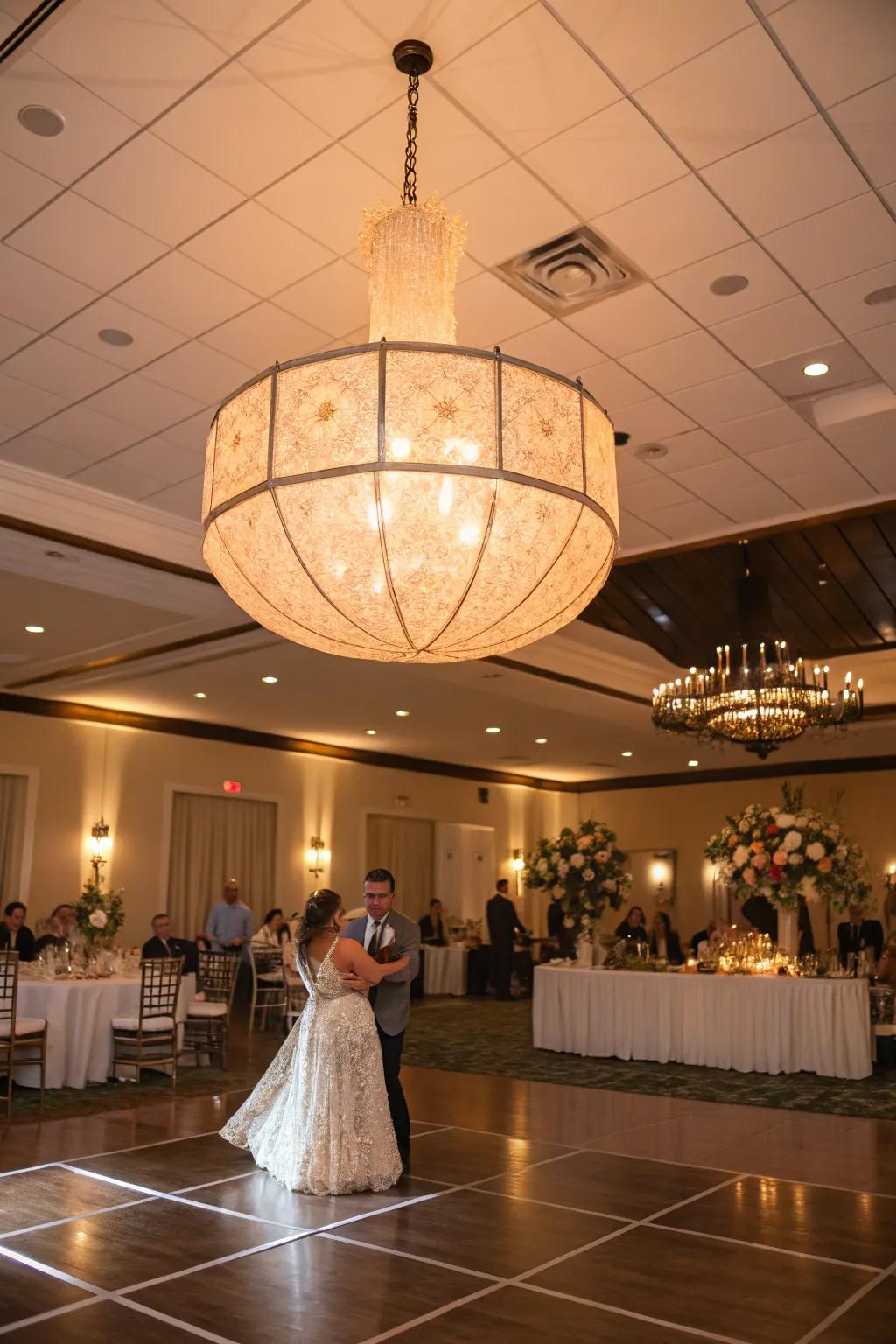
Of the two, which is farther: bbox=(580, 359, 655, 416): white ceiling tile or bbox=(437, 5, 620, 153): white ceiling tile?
bbox=(580, 359, 655, 416): white ceiling tile

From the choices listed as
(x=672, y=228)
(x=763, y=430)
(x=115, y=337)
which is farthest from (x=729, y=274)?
(x=115, y=337)

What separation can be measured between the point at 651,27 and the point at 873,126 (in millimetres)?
1023

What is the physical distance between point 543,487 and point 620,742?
48.8 feet

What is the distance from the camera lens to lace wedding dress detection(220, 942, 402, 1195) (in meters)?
5.66

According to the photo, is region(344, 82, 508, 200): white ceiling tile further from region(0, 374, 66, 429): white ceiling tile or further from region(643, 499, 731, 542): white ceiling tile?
region(643, 499, 731, 542): white ceiling tile

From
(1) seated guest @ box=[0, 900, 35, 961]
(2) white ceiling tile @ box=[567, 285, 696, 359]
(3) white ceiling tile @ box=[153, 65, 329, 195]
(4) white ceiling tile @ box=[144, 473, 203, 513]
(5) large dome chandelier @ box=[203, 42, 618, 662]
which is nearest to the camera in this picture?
(5) large dome chandelier @ box=[203, 42, 618, 662]

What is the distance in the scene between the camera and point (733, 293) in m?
5.27

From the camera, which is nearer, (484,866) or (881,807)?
(881,807)

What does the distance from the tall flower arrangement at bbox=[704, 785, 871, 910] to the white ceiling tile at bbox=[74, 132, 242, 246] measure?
7.78 meters

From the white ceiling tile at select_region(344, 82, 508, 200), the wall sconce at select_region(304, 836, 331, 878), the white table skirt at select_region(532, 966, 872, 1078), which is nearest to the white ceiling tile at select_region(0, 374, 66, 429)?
the white ceiling tile at select_region(344, 82, 508, 200)

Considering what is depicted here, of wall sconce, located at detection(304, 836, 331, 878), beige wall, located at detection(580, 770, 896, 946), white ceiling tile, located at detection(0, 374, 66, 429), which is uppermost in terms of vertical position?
white ceiling tile, located at detection(0, 374, 66, 429)

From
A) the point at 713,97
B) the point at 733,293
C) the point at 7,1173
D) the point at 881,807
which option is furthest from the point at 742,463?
the point at 881,807

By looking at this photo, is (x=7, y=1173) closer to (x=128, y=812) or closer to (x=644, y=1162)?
(x=644, y=1162)

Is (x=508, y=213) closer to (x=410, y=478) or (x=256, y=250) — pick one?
(x=256, y=250)
